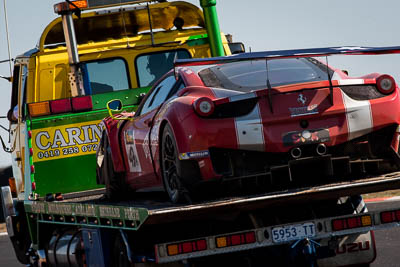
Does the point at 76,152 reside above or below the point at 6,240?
above

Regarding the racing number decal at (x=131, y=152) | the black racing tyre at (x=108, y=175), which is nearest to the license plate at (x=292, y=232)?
the racing number decal at (x=131, y=152)

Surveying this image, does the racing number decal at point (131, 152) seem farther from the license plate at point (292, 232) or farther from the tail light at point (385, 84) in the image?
the tail light at point (385, 84)

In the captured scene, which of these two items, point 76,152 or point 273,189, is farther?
point 76,152

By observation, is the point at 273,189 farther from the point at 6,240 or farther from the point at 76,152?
the point at 6,240

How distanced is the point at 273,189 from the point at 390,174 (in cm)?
97

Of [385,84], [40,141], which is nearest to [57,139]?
[40,141]

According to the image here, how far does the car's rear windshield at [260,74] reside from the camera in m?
7.55

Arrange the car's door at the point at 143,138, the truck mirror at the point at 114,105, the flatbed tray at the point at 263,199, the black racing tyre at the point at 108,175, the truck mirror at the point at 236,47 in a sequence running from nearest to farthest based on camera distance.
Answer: the flatbed tray at the point at 263,199
the car's door at the point at 143,138
the black racing tyre at the point at 108,175
the truck mirror at the point at 114,105
the truck mirror at the point at 236,47

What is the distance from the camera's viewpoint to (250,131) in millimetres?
7051

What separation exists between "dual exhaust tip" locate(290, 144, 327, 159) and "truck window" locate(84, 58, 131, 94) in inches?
231

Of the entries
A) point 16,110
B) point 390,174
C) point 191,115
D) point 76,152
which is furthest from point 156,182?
point 16,110

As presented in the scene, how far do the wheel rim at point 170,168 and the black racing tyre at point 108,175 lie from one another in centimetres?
189

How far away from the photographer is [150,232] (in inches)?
305

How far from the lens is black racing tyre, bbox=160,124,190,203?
7.29 meters
